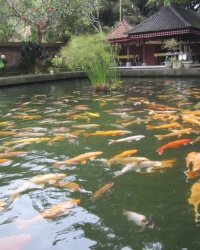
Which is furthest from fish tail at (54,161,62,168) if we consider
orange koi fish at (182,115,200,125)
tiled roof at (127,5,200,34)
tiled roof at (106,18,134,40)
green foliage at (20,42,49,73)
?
tiled roof at (106,18,134,40)

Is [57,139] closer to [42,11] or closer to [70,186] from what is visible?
[70,186]

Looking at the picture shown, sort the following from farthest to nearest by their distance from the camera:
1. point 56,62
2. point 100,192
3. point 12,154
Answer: point 56,62
point 12,154
point 100,192

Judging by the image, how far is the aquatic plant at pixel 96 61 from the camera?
34.9 ft

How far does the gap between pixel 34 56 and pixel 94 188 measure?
16.0 m

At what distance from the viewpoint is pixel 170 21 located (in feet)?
66.0

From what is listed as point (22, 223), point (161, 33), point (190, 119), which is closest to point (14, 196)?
point (22, 223)

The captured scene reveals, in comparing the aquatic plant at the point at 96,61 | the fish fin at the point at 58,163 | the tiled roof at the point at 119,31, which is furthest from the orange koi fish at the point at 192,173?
the tiled roof at the point at 119,31

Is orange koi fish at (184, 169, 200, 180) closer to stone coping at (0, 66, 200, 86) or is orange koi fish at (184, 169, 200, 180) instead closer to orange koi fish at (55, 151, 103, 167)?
orange koi fish at (55, 151, 103, 167)

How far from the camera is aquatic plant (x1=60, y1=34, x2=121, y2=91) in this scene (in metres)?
10.6

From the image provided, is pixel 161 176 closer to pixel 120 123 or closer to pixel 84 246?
pixel 84 246

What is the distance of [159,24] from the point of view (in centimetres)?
2031

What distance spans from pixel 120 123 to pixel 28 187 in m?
2.91

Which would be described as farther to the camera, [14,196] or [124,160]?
[124,160]

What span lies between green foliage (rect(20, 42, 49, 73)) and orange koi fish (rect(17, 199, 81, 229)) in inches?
626
